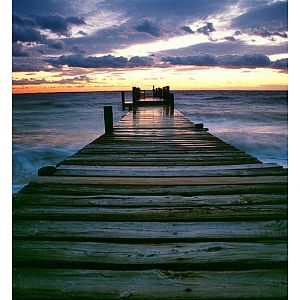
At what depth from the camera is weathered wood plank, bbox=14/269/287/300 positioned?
132 centimetres

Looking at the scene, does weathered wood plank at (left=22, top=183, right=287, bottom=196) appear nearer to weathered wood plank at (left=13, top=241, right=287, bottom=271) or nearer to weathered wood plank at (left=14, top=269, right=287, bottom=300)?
weathered wood plank at (left=13, top=241, right=287, bottom=271)

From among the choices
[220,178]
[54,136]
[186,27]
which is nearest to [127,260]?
[220,178]

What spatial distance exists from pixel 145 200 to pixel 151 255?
2.57 ft

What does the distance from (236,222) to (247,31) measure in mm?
2991

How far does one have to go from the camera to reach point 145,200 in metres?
2.36

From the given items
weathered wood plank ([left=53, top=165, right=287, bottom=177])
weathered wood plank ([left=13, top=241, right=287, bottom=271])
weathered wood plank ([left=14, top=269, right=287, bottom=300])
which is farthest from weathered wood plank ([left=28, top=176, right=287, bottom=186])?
weathered wood plank ([left=14, top=269, right=287, bottom=300])

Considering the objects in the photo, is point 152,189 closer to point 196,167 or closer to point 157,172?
point 157,172

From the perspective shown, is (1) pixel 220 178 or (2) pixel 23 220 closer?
(2) pixel 23 220

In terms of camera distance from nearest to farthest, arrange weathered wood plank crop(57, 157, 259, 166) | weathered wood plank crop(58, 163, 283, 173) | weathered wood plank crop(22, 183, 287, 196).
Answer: weathered wood plank crop(22, 183, 287, 196) → weathered wood plank crop(58, 163, 283, 173) → weathered wood plank crop(57, 157, 259, 166)

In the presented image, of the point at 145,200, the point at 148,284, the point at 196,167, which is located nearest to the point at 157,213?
the point at 145,200

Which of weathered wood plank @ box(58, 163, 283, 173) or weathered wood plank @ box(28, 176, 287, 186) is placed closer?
weathered wood plank @ box(28, 176, 287, 186)
